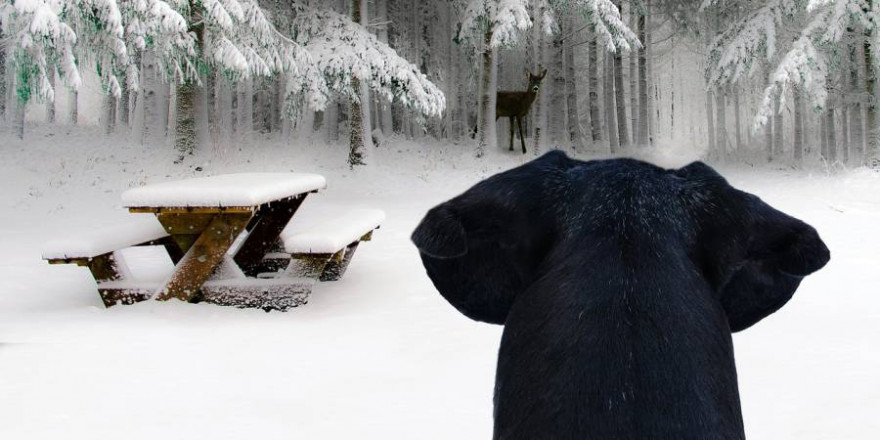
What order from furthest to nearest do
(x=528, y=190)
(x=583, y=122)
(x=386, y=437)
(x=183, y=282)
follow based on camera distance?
(x=583, y=122)
(x=183, y=282)
(x=386, y=437)
(x=528, y=190)

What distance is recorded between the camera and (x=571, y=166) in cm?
116

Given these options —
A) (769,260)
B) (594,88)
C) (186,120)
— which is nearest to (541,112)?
(594,88)

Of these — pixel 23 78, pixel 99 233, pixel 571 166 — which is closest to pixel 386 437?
pixel 571 166

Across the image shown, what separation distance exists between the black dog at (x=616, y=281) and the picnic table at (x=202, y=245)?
409 centimetres

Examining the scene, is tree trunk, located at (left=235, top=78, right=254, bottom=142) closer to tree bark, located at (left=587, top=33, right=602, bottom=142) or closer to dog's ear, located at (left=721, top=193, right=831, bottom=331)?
tree bark, located at (left=587, top=33, right=602, bottom=142)

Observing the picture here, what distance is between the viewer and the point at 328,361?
429 cm

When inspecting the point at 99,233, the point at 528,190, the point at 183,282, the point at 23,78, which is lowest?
the point at 183,282

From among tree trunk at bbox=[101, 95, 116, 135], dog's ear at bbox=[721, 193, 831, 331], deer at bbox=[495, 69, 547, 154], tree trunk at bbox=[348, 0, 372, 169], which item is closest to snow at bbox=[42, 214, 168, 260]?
dog's ear at bbox=[721, 193, 831, 331]

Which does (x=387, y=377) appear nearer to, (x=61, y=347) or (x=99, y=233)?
(x=61, y=347)

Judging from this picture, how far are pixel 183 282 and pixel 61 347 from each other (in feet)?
3.45

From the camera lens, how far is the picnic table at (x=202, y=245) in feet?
16.8

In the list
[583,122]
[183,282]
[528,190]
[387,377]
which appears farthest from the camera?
[583,122]

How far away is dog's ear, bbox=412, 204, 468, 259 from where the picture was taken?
1.09 metres

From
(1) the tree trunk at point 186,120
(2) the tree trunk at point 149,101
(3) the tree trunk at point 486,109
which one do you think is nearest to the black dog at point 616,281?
(1) the tree trunk at point 186,120
